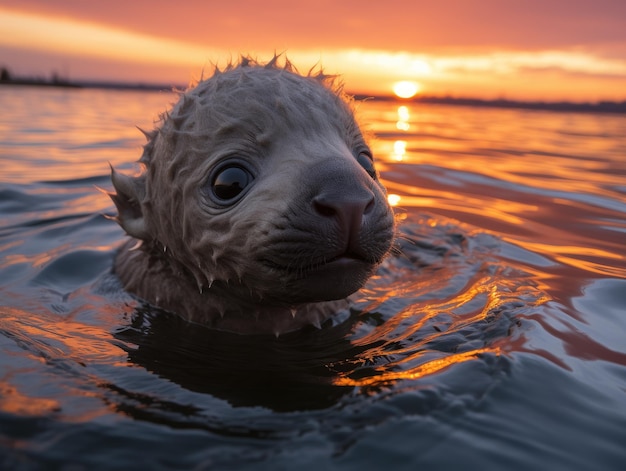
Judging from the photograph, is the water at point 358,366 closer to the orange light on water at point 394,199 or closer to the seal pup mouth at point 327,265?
the seal pup mouth at point 327,265

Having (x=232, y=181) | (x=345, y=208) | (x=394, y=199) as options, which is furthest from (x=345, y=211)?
(x=394, y=199)

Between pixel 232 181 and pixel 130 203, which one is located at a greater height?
pixel 232 181

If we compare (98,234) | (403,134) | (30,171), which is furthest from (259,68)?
(403,134)

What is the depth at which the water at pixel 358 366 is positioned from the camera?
6.34 feet

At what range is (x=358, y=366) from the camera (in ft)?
8.85

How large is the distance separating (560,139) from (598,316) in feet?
43.3

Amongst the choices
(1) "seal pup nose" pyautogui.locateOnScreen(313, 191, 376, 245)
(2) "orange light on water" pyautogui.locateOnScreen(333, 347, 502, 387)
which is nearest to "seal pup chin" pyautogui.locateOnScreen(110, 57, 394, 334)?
(1) "seal pup nose" pyautogui.locateOnScreen(313, 191, 376, 245)

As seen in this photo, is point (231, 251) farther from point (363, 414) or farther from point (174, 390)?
point (363, 414)

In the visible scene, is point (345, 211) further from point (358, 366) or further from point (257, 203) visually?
point (358, 366)

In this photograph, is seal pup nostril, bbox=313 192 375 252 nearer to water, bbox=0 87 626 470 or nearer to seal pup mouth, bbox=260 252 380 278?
seal pup mouth, bbox=260 252 380 278

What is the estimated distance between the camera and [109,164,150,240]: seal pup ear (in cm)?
345

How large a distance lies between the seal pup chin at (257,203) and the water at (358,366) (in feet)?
0.76

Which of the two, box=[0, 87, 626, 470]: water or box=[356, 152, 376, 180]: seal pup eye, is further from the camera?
box=[356, 152, 376, 180]: seal pup eye

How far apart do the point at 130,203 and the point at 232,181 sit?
3.42 feet
